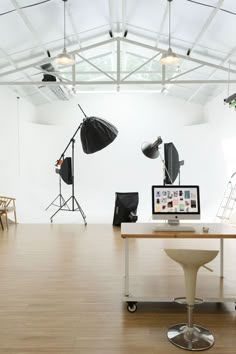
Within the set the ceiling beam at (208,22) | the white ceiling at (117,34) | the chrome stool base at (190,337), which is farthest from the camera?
the white ceiling at (117,34)

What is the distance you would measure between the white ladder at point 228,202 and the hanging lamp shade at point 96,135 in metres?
5.64

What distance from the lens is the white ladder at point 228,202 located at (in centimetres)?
861

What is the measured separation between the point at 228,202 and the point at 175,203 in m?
6.17

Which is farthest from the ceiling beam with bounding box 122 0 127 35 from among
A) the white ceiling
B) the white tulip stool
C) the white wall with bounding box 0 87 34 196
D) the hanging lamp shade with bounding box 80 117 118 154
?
the white tulip stool

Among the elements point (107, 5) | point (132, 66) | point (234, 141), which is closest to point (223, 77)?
point (234, 141)

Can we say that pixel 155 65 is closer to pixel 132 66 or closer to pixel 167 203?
pixel 132 66

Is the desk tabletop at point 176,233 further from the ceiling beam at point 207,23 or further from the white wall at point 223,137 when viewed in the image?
the white wall at point 223,137

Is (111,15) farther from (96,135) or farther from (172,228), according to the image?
(172,228)

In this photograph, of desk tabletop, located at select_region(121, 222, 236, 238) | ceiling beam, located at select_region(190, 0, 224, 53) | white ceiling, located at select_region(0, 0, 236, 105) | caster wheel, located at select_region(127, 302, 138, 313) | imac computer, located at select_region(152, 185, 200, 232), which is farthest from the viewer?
white ceiling, located at select_region(0, 0, 236, 105)

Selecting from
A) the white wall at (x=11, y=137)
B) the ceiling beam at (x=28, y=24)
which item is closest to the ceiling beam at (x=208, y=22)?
the ceiling beam at (x=28, y=24)

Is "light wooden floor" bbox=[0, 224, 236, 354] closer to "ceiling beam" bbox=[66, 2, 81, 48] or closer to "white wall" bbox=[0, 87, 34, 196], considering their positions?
"white wall" bbox=[0, 87, 34, 196]

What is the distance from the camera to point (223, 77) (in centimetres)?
873

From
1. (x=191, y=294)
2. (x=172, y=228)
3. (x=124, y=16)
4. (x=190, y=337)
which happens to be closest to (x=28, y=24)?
(x=124, y=16)

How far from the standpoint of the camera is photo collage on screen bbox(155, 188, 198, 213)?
315 centimetres
